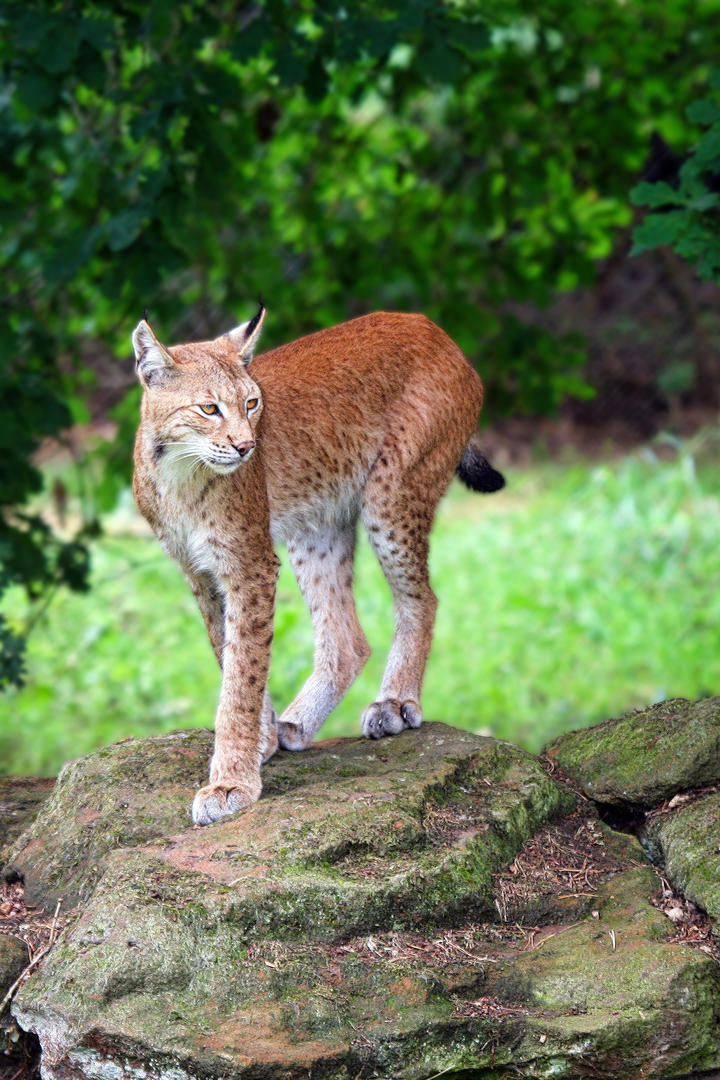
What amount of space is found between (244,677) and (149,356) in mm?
1054

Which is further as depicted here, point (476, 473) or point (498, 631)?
point (498, 631)

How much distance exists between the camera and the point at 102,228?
5.88 m

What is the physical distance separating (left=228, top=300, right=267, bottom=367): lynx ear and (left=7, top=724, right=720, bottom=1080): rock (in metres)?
1.41

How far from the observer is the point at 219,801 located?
3.96m

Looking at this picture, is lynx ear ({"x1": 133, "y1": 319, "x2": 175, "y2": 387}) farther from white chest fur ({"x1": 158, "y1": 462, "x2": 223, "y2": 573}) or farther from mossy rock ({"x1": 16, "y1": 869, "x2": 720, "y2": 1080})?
mossy rock ({"x1": 16, "y1": 869, "x2": 720, "y2": 1080})

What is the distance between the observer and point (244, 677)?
4262mm

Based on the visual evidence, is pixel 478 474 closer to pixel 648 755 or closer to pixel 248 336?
pixel 248 336

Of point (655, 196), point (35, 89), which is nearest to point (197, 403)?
point (655, 196)

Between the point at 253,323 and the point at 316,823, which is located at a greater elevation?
the point at 253,323

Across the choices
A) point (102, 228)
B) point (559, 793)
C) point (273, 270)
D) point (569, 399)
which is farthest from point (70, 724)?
point (569, 399)

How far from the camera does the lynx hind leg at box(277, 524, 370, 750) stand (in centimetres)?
506

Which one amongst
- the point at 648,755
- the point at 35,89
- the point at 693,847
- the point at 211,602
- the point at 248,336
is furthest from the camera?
the point at 35,89

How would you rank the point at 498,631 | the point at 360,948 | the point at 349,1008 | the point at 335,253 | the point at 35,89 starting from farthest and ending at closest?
the point at 498,631 → the point at 335,253 → the point at 35,89 → the point at 360,948 → the point at 349,1008

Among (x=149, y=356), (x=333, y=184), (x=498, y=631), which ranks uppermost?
(x=333, y=184)
